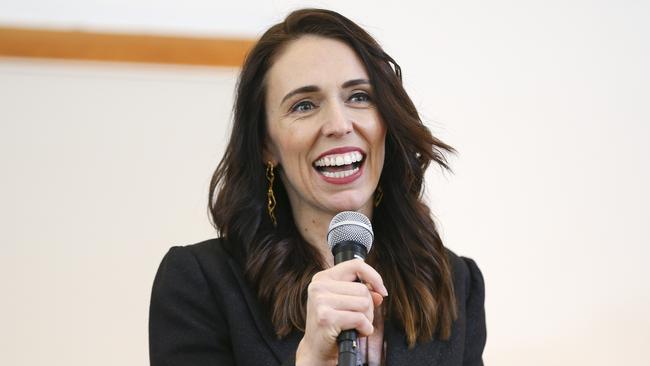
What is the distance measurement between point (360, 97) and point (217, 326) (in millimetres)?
515

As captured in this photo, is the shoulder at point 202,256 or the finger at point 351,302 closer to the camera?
the finger at point 351,302

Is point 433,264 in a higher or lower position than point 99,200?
lower

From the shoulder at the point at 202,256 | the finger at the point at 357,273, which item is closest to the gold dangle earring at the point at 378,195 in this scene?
the shoulder at the point at 202,256

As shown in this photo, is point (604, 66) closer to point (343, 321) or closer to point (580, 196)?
point (580, 196)

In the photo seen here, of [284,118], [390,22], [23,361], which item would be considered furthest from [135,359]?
[390,22]

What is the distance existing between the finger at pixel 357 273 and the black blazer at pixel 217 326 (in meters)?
0.45

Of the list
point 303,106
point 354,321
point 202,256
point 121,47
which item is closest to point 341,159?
point 303,106

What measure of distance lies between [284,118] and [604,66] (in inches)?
57.9

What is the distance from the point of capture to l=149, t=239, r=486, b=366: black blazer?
182cm

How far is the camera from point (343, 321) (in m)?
1.37

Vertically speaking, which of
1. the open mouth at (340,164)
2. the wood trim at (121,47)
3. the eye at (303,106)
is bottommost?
the open mouth at (340,164)

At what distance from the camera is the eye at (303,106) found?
1919 millimetres

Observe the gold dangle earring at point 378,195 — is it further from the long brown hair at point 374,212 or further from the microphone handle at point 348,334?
the microphone handle at point 348,334

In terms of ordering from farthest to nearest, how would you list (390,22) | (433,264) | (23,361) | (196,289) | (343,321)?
(390,22) → (23,361) → (433,264) → (196,289) → (343,321)
